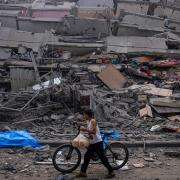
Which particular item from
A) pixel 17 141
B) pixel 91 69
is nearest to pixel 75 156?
pixel 17 141

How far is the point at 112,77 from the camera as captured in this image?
19391mm

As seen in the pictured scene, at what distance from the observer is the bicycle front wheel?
11.3 metres

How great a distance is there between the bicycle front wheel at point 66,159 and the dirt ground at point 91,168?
0.15 m

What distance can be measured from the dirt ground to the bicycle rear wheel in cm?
19

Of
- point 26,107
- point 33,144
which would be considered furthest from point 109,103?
point 33,144

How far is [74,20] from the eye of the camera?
80.8ft

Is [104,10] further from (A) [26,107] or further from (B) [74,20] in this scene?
(A) [26,107]

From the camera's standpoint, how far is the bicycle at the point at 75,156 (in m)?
11.4

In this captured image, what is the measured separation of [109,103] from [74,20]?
28.7ft

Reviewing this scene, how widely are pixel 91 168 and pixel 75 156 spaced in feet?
1.70

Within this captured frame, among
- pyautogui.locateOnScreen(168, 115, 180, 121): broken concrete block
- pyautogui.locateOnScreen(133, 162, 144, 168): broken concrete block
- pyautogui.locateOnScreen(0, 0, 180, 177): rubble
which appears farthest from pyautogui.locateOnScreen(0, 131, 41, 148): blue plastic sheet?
pyautogui.locateOnScreen(168, 115, 180, 121): broken concrete block

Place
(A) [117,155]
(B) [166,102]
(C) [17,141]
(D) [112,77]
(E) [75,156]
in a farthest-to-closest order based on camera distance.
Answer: (D) [112,77], (B) [166,102], (C) [17,141], (E) [75,156], (A) [117,155]

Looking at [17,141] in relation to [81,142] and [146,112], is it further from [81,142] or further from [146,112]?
[146,112]

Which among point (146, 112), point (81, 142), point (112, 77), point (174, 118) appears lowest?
point (174, 118)
